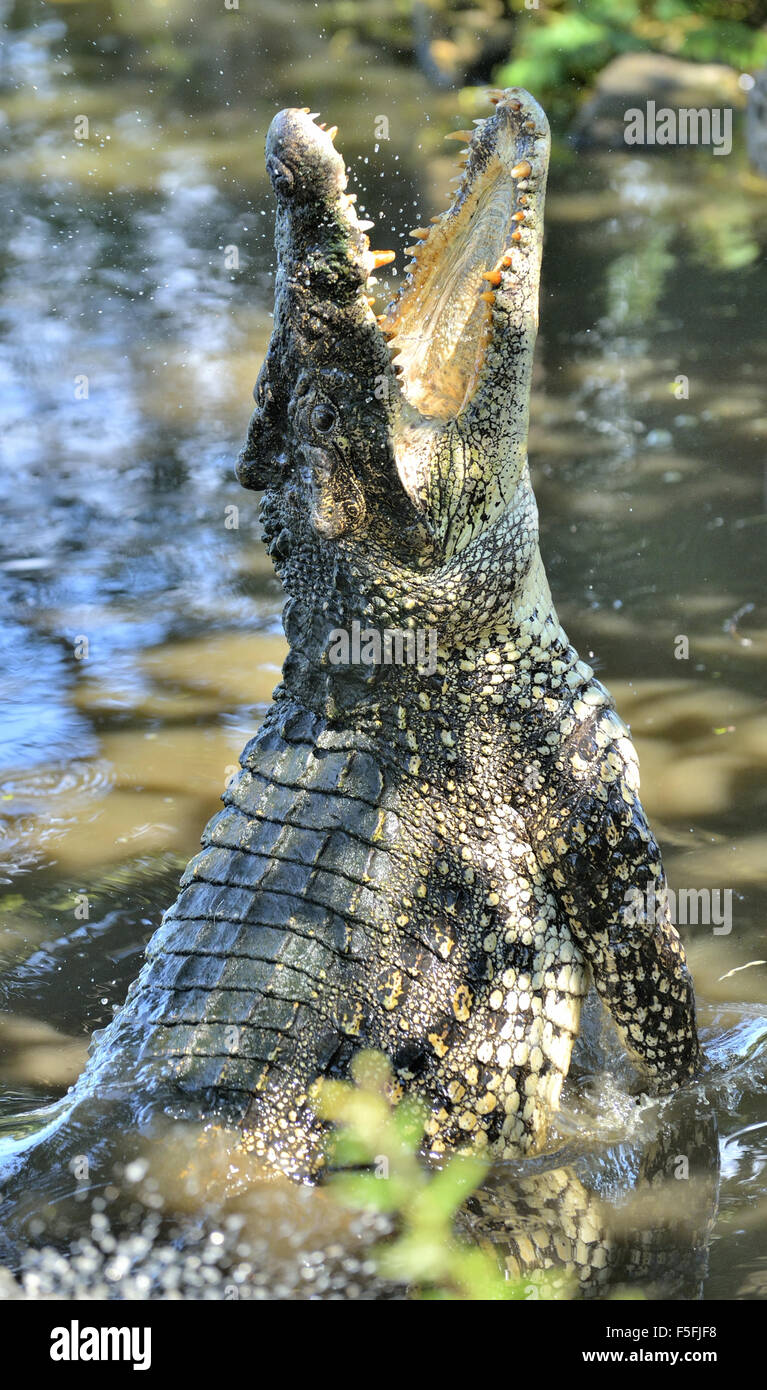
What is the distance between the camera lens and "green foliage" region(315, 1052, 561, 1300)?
8.95 ft

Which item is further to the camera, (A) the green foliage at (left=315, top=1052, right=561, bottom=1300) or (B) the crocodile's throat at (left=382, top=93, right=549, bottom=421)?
(B) the crocodile's throat at (left=382, top=93, right=549, bottom=421)

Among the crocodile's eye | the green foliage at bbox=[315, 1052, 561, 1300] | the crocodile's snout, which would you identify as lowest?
the green foliage at bbox=[315, 1052, 561, 1300]

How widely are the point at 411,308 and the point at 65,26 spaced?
44.8ft

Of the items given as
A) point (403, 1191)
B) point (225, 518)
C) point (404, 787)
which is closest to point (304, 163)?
point (404, 787)

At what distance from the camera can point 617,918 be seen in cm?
304

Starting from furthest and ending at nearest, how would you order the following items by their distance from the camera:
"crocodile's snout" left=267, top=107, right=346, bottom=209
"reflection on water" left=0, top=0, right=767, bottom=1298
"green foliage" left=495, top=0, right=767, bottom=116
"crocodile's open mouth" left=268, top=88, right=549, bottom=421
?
"green foliage" left=495, top=0, right=767, bottom=116, "reflection on water" left=0, top=0, right=767, bottom=1298, "crocodile's open mouth" left=268, top=88, right=549, bottom=421, "crocodile's snout" left=267, top=107, right=346, bottom=209

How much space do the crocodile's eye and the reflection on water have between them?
1807mm

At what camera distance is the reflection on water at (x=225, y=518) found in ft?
13.8

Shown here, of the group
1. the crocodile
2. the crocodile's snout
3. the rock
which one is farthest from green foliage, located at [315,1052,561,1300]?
the rock

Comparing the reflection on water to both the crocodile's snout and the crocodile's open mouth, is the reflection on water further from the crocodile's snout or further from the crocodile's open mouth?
the crocodile's snout

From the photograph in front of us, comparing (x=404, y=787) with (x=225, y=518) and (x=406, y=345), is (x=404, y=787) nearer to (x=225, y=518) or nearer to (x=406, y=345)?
(x=406, y=345)

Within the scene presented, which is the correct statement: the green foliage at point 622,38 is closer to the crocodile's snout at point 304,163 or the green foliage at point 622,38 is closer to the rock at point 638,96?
the rock at point 638,96

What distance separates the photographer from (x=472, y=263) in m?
3.23

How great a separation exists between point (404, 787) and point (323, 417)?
0.78 metres
